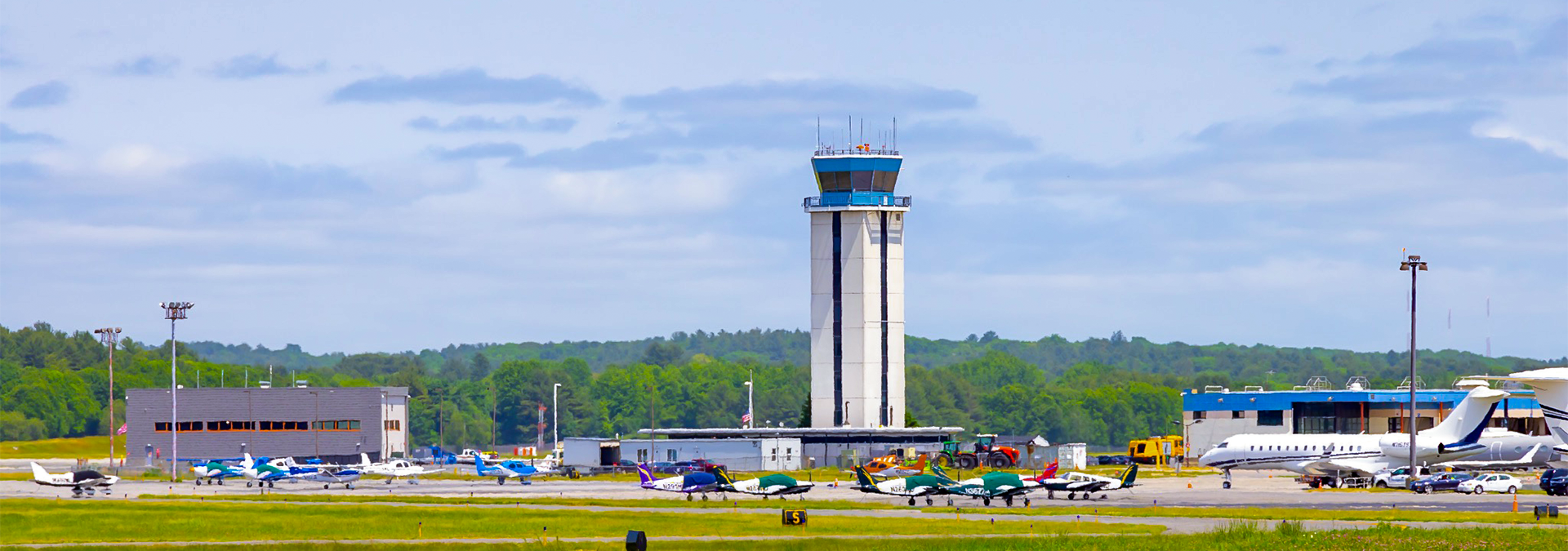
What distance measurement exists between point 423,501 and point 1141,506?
36.0m

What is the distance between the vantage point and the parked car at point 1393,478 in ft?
342

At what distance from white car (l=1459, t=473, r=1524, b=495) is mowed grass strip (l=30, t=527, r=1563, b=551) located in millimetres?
28882

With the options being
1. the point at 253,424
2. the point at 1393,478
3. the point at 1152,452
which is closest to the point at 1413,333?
the point at 1393,478

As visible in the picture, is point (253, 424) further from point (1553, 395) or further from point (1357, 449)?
point (1553, 395)

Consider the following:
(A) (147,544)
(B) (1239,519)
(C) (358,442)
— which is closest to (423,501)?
(A) (147,544)

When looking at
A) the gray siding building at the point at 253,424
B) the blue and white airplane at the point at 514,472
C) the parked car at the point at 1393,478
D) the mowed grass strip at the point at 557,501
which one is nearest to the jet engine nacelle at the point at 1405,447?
the parked car at the point at 1393,478

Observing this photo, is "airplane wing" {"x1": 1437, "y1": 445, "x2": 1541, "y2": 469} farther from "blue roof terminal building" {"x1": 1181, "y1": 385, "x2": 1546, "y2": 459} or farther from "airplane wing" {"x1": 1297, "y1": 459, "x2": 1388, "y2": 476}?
"blue roof terminal building" {"x1": 1181, "y1": 385, "x2": 1546, "y2": 459}

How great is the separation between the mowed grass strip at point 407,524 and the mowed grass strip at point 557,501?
500 cm

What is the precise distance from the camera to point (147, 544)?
69.1 m

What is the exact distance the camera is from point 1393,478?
346ft

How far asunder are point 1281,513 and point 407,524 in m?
36.7

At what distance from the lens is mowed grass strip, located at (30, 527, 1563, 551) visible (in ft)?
200

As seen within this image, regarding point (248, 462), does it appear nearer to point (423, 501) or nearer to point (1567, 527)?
point (423, 501)

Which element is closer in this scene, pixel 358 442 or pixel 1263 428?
pixel 1263 428
